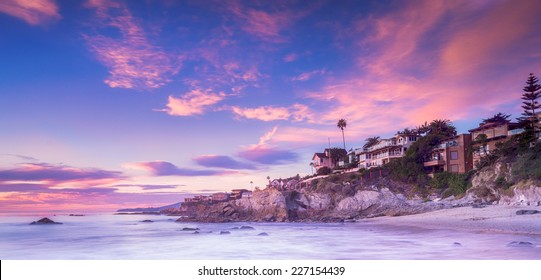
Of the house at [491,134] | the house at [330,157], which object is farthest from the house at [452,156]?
the house at [330,157]

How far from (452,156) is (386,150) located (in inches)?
245

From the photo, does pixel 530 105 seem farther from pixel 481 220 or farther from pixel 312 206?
pixel 312 206

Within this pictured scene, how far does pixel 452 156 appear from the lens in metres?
24.6

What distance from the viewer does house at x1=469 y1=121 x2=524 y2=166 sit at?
19.5m

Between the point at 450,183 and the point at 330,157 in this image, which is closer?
the point at 450,183

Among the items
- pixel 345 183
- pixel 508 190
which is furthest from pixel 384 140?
pixel 508 190

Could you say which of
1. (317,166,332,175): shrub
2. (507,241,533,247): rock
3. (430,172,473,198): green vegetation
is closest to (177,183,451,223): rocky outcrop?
(430,172,473,198): green vegetation

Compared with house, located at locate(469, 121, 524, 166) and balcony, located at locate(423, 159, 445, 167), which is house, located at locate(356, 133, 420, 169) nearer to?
balcony, located at locate(423, 159, 445, 167)

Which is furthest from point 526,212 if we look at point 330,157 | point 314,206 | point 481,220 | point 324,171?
point 330,157

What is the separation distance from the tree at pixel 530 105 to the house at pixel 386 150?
12.6 metres

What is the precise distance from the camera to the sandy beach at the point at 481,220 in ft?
36.4

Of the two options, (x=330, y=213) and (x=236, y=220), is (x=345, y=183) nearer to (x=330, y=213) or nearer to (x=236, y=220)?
(x=330, y=213)

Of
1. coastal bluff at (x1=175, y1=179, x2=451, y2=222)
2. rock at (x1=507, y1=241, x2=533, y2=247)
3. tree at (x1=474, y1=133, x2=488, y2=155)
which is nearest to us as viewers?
rock at (x1=507, y1=241, x2=533, y2=247)

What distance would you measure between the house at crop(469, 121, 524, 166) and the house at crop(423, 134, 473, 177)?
31.6 inches
